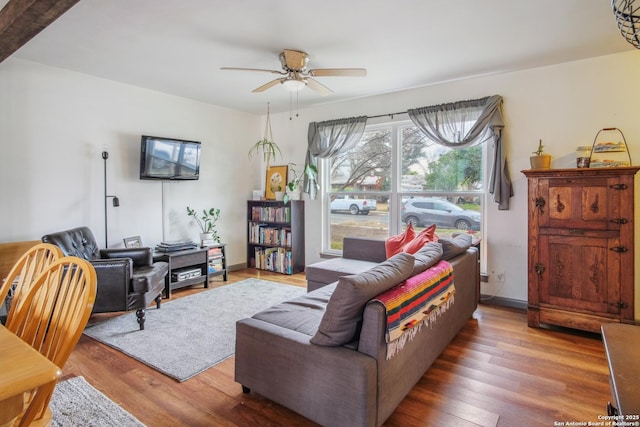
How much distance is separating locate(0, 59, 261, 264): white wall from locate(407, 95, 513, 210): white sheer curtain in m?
2.96

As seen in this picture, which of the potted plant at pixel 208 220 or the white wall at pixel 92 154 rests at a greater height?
the white wall at pixel 92 154

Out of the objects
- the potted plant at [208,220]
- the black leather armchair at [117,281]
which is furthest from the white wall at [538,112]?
the black leather armchair at [117,281]

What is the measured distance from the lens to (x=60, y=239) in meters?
3.04

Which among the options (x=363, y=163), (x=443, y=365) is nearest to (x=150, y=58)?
(x=363, y=163)

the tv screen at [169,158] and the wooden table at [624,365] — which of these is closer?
the wooden table at [624,365]

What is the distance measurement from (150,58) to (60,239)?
1858 mm

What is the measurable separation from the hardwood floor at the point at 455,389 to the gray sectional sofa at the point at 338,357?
113 millimetres

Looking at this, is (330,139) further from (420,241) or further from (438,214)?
(420,241)

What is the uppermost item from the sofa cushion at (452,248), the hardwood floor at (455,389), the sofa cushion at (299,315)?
the sofa cushion at (452,248)

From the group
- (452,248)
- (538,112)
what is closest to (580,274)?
(452,248)

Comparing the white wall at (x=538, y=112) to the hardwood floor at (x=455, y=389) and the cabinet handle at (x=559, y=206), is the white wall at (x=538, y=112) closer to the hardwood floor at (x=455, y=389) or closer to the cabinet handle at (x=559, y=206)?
the cabinet handle at (x=559, y=206)

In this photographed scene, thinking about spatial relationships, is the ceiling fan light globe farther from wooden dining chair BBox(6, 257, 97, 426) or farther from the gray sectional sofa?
wooden dining chair BBox(6, 257, 97, 426)

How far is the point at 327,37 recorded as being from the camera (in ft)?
9.22

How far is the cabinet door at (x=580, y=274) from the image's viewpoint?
109 inches
